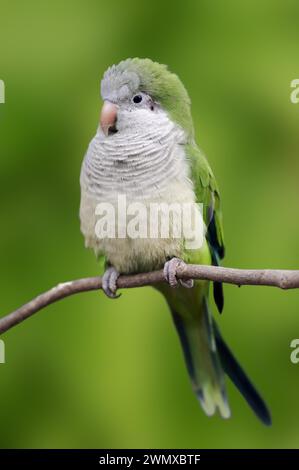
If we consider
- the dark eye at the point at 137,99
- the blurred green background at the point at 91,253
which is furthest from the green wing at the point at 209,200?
the blurred green background at the point at 91,253

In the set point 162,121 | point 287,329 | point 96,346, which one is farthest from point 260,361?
point 162,121

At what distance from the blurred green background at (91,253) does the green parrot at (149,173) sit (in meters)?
0.29

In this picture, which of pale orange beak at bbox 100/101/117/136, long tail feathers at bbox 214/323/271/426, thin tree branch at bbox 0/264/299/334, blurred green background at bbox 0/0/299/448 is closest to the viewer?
thin tree branch at bbox 0/264/299/334

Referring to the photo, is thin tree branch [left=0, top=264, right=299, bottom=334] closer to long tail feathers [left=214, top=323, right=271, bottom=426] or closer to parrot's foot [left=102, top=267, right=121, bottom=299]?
parrot's foot [left=102, top=267, right=121, bottom=299]

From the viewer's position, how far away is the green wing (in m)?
1.12

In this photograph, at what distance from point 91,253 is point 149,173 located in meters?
0.47

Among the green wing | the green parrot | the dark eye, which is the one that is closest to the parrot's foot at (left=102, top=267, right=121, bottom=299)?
the green parrot

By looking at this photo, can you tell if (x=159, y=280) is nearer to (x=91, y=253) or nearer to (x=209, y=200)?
(x=209, y=200)

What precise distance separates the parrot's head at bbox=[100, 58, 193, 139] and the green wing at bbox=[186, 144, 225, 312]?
3.0 inches

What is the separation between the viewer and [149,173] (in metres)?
1.06

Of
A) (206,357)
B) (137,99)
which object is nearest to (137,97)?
(137,99)

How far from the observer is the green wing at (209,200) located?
3.67 feet

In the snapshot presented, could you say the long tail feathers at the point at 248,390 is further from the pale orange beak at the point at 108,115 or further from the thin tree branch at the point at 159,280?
the pale orange beak at the point at 108,115
